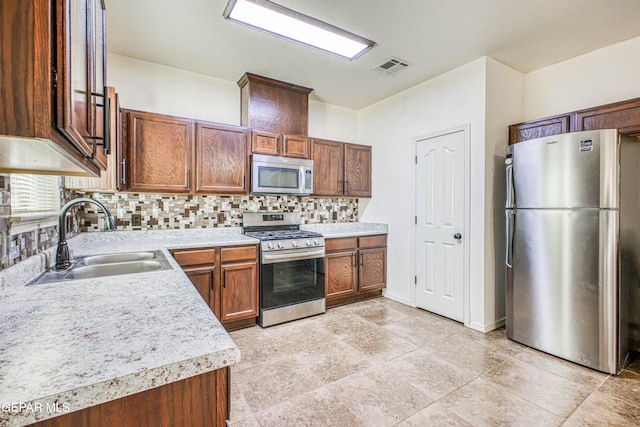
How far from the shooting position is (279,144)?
3.50 m

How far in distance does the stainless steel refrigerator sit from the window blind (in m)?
3.47

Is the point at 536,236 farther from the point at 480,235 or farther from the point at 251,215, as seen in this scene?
the point at 251,215

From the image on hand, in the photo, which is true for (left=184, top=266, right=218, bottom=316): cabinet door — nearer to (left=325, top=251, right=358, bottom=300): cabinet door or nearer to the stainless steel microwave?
the stainless steel microwave

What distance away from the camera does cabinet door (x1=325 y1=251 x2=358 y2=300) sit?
3.62 meters

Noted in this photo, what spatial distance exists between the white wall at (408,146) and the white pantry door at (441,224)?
11 cm

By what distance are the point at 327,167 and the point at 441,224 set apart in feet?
5.14

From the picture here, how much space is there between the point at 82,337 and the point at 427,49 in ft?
10.5

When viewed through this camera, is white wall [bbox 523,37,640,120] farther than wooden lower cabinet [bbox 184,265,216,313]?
No

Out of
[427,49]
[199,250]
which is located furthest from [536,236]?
[199,250]

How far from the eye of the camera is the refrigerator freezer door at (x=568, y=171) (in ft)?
7.39

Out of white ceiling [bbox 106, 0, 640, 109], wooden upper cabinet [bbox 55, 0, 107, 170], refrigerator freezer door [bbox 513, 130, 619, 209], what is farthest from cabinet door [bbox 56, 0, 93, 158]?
refrigerator freezer door [bbox 513, 130, 619, 209]

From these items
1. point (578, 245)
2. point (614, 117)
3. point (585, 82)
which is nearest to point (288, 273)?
point (578, 245)

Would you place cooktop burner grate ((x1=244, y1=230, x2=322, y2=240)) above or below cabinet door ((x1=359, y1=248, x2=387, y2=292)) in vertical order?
above

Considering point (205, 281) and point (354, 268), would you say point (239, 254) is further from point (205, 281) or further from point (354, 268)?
point (354, 268)
